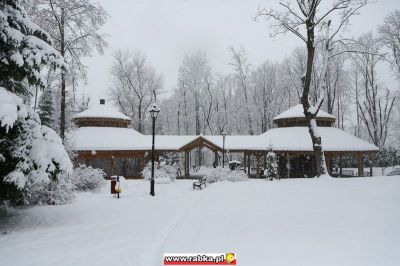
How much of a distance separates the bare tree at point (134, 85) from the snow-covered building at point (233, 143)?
14527 mm

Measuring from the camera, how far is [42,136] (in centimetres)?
900

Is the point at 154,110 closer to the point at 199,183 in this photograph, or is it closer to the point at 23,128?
the point at 199,183

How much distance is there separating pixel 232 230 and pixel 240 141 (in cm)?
2379

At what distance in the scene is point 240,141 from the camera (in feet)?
104

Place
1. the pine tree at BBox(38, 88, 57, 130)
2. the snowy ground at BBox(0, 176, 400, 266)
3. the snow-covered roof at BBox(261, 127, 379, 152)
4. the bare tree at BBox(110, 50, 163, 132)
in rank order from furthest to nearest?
the bare tree at BBox(110, 50, 163, 132) < the snow-covered roof at BBox(261, 127, 379, 152) < the pine tree at BBox(38, 88, 57, 130) < the snowy ground at BBox(0, 176, 400, 266)

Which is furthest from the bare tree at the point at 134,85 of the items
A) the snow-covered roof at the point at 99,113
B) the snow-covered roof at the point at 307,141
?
the snow-covered roof at the point at 307,141

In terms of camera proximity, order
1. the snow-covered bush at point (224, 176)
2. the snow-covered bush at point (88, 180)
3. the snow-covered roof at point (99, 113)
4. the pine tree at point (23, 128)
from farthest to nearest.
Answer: the snow-covered roof at point (99, 113), the snow-covered bush at point (224, 176), the snow-covered bush at point (88, 180), the pine tree at point (23, 128)

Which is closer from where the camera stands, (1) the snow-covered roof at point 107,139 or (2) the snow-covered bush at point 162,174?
(2) the snow-covered bush at point 162,174

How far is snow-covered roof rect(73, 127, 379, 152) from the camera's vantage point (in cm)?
2783

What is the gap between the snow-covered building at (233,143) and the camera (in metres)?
27.8

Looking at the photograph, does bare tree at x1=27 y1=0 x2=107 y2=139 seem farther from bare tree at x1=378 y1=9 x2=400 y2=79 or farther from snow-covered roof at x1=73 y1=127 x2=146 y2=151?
bare tree at x1=378 y1=9 x2=400 y2=79

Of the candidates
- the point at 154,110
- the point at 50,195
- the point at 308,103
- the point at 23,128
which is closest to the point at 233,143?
the point at 308,103

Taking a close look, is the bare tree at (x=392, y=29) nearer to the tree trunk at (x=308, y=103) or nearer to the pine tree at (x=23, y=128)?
the tree trunk at (x=308, y=103)

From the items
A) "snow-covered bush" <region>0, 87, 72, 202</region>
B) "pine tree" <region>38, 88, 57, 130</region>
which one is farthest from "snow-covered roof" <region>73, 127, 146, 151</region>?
"snow-covered bush" <region>0, 87, 72, 202</region>
